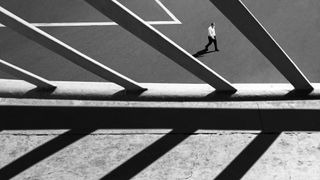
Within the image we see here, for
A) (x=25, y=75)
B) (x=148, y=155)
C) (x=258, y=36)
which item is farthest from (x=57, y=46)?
(x=258, y=36)

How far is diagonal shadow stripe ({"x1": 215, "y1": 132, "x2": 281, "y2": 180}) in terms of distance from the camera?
9.05 meters

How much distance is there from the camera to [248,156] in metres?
9.39

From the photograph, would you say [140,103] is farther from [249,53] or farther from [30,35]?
[249,53]

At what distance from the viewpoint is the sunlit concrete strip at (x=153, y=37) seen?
7805 millimetres

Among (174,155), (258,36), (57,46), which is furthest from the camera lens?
(174,155)

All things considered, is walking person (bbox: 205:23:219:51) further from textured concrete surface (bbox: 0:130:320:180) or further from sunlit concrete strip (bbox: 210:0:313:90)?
textured concrete surface (bbox: 0:130:320:180)

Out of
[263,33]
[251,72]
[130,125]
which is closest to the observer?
[263,33]

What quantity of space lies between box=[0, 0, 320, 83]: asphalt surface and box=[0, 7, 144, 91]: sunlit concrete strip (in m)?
2.71

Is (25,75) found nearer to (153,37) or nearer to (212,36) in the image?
(153,37)

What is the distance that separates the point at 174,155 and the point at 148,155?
507mm

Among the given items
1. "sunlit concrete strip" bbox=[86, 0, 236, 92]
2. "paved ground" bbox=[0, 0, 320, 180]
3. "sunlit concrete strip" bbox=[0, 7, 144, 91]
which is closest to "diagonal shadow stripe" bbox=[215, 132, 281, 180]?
"paved ground" bbox=[0, 0, 320, 180]

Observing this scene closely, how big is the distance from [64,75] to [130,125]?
367cm

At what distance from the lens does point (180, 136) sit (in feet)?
32.7

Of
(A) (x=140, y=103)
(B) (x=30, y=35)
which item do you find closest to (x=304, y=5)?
(A) (x=140, y=103)
